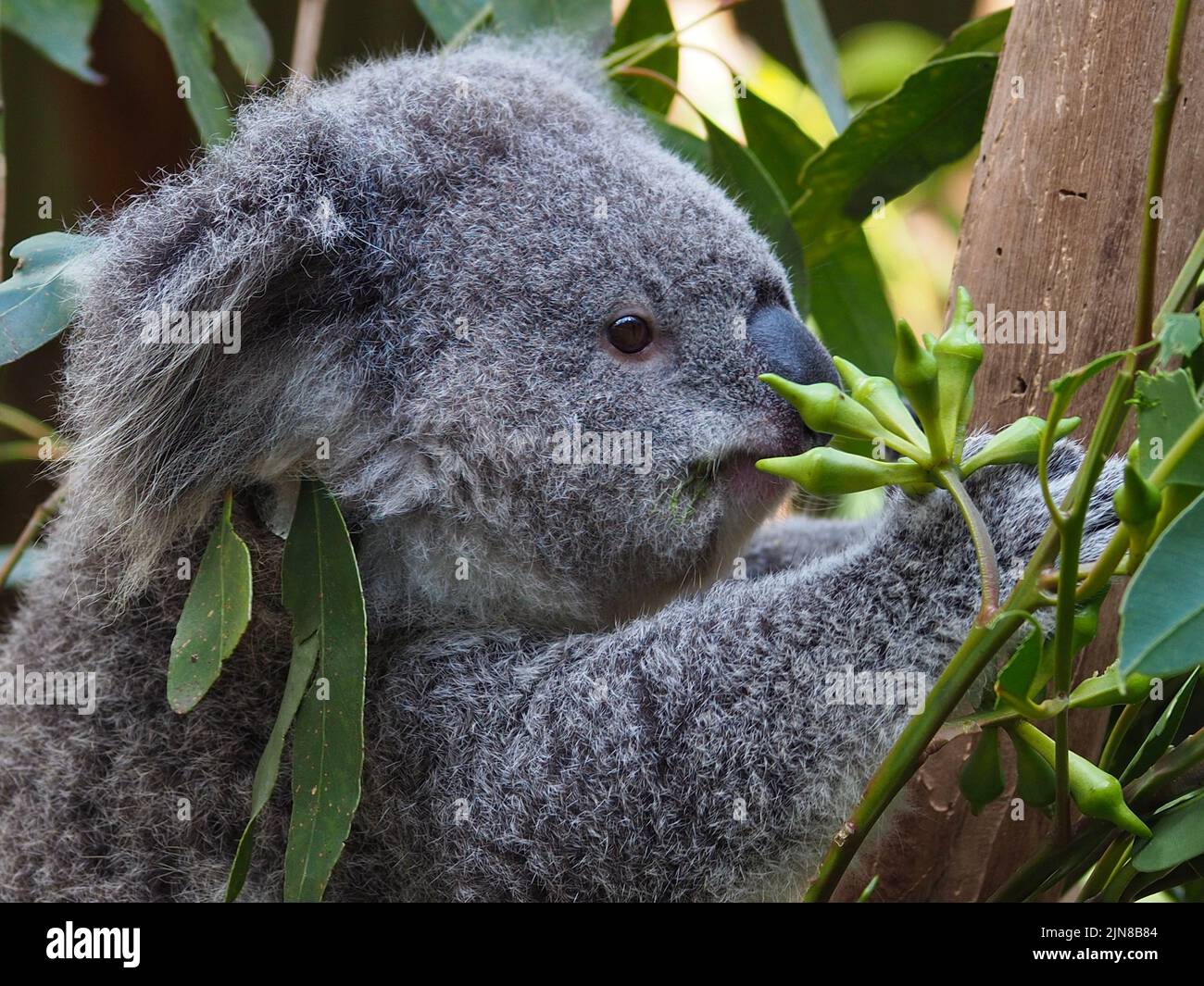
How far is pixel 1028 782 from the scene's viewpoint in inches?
48.0

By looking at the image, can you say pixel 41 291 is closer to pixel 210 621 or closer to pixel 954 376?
pixel 210 621

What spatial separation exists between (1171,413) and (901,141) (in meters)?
1.44

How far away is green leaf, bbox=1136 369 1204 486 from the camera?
3.26ft

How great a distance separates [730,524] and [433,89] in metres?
0.92

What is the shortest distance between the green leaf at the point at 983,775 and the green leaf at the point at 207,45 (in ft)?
5.42

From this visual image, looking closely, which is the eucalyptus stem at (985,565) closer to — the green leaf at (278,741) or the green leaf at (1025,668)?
the green leaf at (1025,668)

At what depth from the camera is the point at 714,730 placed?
5.35 feet

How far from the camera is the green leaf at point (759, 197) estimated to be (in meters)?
2.38

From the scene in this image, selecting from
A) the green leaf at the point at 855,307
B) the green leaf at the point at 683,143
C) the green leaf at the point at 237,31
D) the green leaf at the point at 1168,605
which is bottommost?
the green leaf at the point at 1168,605

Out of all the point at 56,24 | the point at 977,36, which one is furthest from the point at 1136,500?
the point at 56,24

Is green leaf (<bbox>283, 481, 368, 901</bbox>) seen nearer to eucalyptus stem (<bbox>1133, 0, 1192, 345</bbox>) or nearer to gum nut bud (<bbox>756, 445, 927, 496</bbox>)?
gum nut bud (<bbox>756, 445, 927, 496</bbox>)

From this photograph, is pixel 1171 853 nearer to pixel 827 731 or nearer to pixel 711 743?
pixel 827 731

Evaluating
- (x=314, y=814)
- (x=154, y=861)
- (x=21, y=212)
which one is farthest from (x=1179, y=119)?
(x=21, y=212)

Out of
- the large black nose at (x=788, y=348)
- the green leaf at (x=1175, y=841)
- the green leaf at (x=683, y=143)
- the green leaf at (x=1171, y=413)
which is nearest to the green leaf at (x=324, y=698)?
the large black nose at (x=788, y=348)
